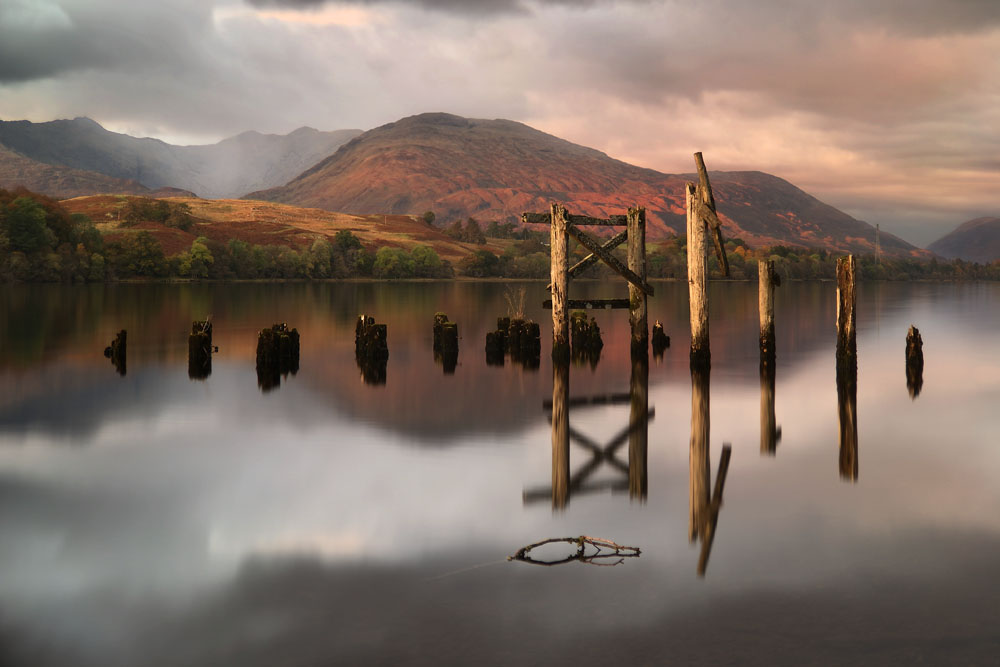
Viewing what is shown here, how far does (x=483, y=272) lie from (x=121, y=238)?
69778 mm

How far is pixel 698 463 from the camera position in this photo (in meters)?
13.3

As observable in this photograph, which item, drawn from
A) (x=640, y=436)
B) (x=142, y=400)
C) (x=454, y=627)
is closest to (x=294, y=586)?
(x=454, y=627)

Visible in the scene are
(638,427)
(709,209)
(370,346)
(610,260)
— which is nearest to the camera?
(638,427)

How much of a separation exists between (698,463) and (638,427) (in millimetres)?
3420

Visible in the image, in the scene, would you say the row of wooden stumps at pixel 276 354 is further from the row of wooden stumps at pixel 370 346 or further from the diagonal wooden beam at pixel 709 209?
the diagonal wooden beam at pixel 709 209

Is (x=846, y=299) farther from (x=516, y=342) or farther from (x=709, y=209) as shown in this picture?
(x=516, y=342)

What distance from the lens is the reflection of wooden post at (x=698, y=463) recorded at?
10156 mm

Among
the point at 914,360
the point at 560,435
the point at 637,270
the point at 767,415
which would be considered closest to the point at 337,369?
the point at 637,270

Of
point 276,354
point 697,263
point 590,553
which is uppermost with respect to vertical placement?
point 697,263

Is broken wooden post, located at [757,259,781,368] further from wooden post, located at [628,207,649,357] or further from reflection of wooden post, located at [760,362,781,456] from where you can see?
wooden post, located at [628,207,649,357]

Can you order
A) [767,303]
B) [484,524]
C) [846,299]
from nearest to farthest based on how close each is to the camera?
[484,524] → [846,299] → [767,303]

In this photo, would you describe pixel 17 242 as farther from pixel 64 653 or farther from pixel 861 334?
pixel 64 653

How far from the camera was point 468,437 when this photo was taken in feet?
52.1

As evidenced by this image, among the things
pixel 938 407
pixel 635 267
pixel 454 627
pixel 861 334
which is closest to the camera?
pixel 454 627
